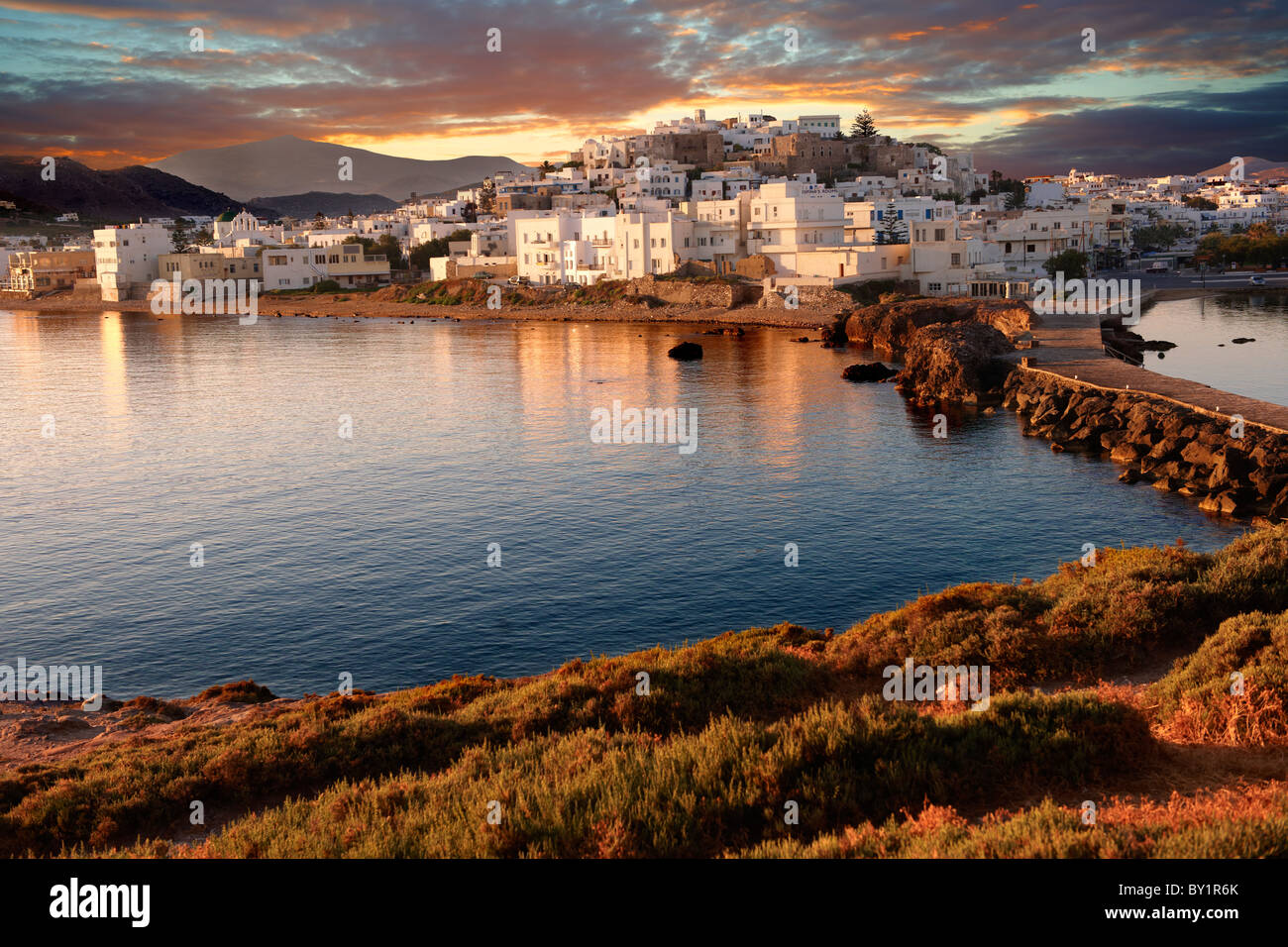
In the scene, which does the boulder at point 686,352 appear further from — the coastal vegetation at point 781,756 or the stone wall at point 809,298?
the coastal vegetation at point 781,756

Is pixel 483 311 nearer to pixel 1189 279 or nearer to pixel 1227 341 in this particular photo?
pixel 1227 341

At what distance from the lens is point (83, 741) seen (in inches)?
667

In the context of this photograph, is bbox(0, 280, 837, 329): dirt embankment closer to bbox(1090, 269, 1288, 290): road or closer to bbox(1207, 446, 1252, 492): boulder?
bbox(1090, 269, 1288, 290): road

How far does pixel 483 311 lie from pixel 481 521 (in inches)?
3186

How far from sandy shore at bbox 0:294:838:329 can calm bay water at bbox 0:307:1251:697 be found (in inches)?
1176

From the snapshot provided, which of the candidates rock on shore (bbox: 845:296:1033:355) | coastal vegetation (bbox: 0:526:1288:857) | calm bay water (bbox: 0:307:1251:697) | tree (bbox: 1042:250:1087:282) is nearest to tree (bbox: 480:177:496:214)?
tree (bbox: 1042:250:1087:282)

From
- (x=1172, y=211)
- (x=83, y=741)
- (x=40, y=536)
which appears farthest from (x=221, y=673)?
(x=1172, y=211)

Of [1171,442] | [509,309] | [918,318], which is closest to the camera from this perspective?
[1171,442]

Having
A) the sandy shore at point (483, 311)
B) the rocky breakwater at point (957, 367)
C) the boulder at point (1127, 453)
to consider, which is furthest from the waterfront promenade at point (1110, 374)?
the sandy shore at point (483, 311)

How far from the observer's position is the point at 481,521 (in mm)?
32625

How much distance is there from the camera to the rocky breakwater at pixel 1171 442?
105 feet

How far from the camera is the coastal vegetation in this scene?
9.09m

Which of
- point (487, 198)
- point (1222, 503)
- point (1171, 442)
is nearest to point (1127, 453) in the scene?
point (1171, 442)
